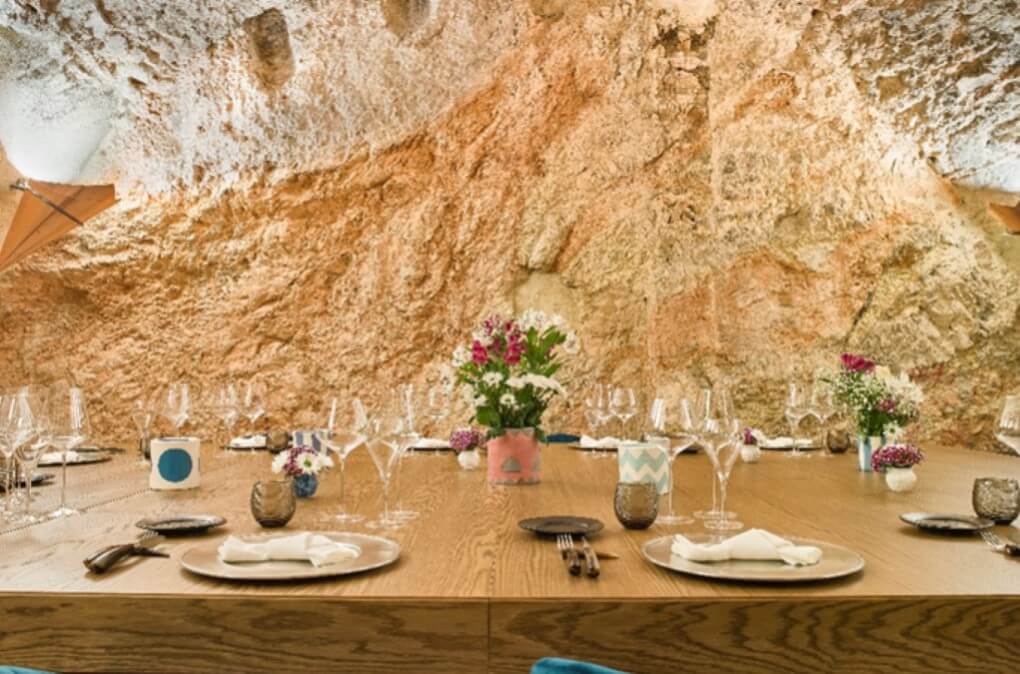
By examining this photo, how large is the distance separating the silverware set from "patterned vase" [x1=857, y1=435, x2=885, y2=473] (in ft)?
4.41

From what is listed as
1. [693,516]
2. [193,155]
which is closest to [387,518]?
[693,516]

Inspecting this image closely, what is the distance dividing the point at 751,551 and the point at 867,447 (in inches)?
56.9

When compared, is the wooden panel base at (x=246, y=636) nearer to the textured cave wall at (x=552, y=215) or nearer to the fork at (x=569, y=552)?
the fork at (x=569, y=552)

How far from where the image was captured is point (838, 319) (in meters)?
4.66

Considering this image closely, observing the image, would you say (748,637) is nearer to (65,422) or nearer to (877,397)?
(65,422)

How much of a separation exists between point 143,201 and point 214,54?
91cm

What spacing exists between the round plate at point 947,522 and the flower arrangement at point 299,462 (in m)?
1.12

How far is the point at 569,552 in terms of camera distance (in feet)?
4.50

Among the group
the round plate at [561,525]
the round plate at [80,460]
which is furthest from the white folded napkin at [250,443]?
the round plate at [561,525]

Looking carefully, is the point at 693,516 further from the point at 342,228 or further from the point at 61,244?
the point at 61,244

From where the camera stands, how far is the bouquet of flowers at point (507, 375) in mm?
2279

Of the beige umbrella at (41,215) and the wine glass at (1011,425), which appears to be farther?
the beige umbrella at (41,215)

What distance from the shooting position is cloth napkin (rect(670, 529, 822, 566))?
4.18 feet

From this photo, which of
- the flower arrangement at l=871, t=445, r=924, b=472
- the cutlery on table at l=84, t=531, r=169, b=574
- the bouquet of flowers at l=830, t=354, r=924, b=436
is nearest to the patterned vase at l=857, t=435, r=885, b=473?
the bouquet of flowers at l=830, t=354, r=924, b=436
